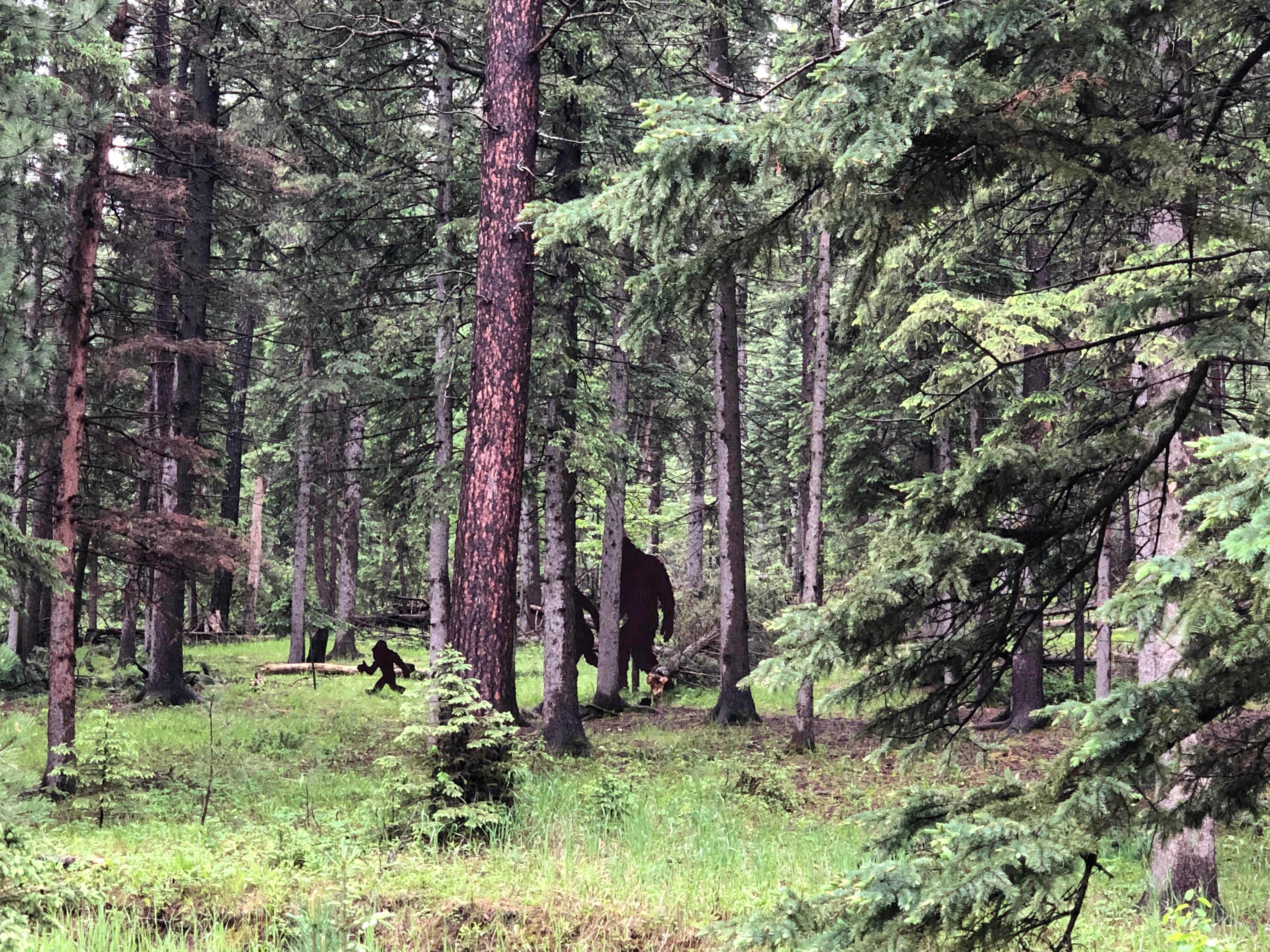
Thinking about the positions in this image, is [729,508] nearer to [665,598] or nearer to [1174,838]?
[665,598]

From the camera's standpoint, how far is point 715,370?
15320mm

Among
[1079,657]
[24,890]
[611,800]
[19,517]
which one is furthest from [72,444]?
[1079,657]

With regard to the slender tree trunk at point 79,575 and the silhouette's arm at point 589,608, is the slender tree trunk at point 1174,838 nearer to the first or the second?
the slender tree trunk at point 79,575

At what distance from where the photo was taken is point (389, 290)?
1350cm

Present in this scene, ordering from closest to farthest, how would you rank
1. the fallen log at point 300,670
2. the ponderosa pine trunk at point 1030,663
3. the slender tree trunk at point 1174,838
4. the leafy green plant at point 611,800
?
the slender tree trunk at point 1174,838
the leafy green plant at point 611,800
the ponderosa pine trunk at point 1030,663
the fallen log at point 300,670

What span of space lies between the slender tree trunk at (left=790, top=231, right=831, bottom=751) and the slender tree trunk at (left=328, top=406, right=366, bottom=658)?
12.6 metres

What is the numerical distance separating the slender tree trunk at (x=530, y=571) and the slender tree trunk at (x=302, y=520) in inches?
197

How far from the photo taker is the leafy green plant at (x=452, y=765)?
721 centimetres

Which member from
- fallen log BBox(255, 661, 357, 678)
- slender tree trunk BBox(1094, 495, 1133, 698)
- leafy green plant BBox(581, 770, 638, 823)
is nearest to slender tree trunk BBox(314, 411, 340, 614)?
fallen log BBox(255, 661, 357, 678)

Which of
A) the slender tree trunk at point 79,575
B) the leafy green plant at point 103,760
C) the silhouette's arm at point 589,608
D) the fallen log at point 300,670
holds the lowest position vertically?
the fallen log at point 300,670

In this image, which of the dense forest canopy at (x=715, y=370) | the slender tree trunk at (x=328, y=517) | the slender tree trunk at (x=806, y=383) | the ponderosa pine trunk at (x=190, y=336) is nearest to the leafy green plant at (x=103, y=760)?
the dense forest canopy at (x=715, y=370)

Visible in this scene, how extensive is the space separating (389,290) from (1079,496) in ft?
36.8

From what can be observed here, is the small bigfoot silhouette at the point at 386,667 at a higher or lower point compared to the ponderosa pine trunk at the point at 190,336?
lower

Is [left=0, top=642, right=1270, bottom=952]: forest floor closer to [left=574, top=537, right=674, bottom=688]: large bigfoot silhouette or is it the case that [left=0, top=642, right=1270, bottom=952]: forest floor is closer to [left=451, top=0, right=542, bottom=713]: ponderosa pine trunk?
[left=451, top=0, right=542, bottom=713]: ponderosa pine trunk
